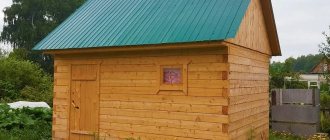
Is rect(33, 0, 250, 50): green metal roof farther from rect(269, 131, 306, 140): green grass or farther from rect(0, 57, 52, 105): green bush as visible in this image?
rect(0, 57, 52, 105): green bush

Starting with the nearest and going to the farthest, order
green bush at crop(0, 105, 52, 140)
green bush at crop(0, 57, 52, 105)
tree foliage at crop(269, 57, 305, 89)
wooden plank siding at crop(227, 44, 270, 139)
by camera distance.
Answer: wooden plank siding at crop(227, 44, 270, 139) < green bush at crop(0, 105, 52, 140) < tree foliage at crop(269, 57, 305, 89) < green bush at crop(0, 57, 52, 105)

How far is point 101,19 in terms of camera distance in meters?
11.9

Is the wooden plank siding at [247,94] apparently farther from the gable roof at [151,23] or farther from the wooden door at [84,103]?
the wooden door at [84,103]

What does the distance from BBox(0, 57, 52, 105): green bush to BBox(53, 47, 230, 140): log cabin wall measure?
10.9 metres

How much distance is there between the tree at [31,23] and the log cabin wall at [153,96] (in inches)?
1393

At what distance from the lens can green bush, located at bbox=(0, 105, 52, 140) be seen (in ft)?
41.1

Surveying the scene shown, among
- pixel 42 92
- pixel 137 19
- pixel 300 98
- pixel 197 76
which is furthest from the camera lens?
pixel 42 92

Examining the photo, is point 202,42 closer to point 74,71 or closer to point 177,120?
point 177,120

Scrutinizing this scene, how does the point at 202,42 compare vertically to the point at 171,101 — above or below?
above

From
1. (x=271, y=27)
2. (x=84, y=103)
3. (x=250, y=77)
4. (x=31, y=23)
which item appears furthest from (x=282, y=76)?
(x=31, y=23)

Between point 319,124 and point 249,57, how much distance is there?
594cm

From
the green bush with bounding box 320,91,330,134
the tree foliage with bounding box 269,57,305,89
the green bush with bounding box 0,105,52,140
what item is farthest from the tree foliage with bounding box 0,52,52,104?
the green bush with bounding box 320,91,330,134

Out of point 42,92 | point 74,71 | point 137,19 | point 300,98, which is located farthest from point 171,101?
point 42,92

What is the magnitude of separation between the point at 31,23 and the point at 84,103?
38.2m
